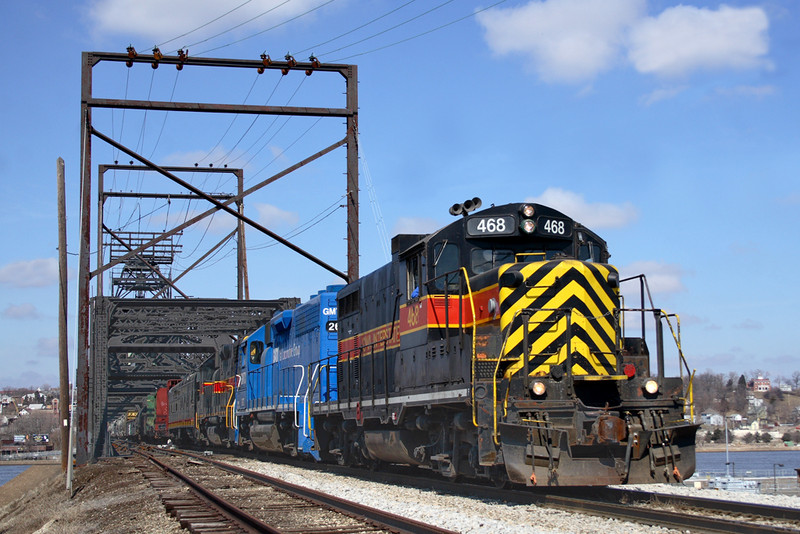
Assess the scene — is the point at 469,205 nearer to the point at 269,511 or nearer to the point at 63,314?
the point at 269,511

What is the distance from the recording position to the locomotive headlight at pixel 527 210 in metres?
11.1

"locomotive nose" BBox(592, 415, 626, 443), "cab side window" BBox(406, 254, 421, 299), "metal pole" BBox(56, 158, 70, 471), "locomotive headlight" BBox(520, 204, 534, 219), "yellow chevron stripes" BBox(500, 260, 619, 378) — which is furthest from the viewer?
"metal pole" BBox(56, 158, 70, 471)

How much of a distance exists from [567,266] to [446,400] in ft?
7.45

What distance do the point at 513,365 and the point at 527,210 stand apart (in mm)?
2060

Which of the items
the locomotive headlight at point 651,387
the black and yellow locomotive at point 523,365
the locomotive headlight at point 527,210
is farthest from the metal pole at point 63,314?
the locomotive headlight at point 651,387

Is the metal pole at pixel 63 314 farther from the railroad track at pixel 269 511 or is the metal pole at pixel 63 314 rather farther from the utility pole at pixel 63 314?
the railroad track at pixel 269 511

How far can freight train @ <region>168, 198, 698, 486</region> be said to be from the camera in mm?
9461

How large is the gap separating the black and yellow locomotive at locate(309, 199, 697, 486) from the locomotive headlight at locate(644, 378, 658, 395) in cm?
1

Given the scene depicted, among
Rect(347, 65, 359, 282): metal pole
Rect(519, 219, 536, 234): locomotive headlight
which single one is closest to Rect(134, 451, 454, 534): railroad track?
Rect(519, 219, 536, 234): locomotive headlight

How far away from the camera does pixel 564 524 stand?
27.5ft

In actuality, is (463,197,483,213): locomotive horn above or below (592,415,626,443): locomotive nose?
above

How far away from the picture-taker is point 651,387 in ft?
32.5

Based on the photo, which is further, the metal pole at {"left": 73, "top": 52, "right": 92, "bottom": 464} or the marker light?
the metal pole at {"left": 73, "top": 52, "right": 92, "bottom": 464}

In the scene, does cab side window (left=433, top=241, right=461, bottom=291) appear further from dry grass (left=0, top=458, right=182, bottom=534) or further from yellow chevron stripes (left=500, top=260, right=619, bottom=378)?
dry grass (left=0, top=458, right=182, bottom=534)
